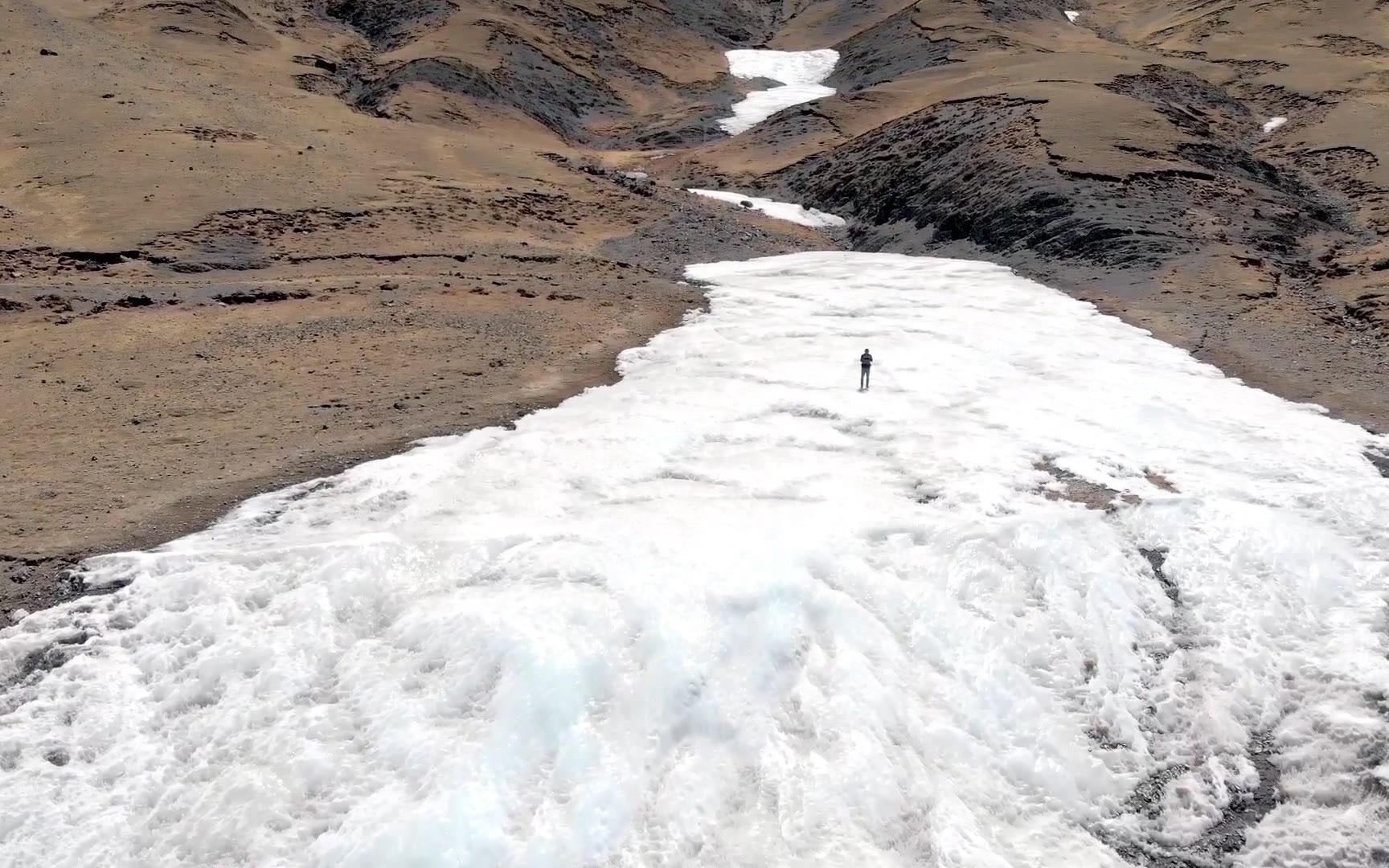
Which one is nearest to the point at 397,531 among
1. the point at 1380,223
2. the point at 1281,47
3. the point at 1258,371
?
the point at 1258,371

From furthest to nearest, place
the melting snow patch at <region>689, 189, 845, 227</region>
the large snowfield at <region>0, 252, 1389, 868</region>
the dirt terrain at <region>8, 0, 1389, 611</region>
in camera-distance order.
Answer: the melting snow patch at <region>689, 189, 845, 227</region> < the dirt terrain at <region>8, 0, 1389, 611</region> < the large snowfield at <region>0, 252, 1389, 868</region>

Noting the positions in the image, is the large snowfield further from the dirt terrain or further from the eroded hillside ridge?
the eroded hillside ridge

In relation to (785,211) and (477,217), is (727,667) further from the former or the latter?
(785,211)

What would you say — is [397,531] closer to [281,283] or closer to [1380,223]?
[281,283]

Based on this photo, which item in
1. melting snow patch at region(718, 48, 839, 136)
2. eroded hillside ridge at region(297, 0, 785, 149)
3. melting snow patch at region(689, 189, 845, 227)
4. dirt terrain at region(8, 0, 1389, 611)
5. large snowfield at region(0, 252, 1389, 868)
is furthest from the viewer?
melting snow patch at region(718, 48, 839, 136)

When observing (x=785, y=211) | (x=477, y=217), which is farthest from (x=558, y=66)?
(x=477, y=217)

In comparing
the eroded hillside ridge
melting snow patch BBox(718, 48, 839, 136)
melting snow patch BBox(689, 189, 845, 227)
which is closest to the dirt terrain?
the eroded hillside ridge
